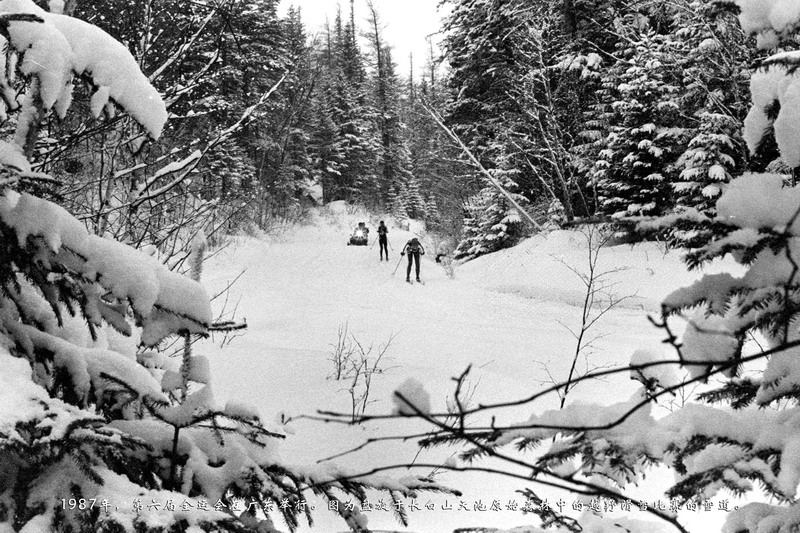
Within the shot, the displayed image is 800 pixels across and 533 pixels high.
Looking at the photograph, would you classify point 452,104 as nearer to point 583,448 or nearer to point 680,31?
point 680,31

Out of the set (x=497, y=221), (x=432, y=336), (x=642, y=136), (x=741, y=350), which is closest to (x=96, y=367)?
(x=741, y=350)

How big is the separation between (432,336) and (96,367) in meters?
6.76

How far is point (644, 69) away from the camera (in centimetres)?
1291

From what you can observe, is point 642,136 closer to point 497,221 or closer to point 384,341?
point 497,221

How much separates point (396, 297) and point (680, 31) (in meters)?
9.52

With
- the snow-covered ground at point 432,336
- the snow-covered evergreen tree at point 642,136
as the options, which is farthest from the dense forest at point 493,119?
the snow-covered ground at point 432,336

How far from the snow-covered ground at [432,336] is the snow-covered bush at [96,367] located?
0.43 m

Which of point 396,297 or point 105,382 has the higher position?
point 105,382

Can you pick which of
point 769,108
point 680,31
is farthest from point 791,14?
point 680,31

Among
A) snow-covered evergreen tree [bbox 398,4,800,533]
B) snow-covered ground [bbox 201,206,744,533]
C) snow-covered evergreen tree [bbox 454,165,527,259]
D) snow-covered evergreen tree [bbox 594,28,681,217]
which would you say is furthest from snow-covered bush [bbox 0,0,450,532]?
snow-covered evergreen tree [bbox 454,165,527,259]

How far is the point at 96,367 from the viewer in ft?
5.02

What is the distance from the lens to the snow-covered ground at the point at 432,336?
408 cm

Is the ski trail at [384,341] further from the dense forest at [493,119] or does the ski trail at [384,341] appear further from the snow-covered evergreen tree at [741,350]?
the dense forest at [493,119]

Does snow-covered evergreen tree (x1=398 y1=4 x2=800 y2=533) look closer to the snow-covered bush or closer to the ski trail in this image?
the ski trail
